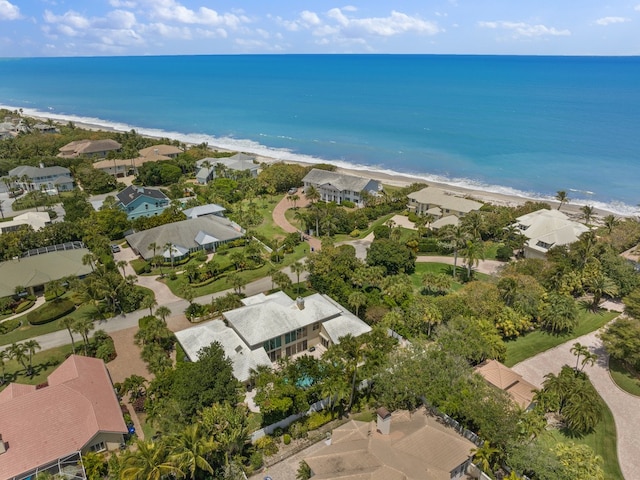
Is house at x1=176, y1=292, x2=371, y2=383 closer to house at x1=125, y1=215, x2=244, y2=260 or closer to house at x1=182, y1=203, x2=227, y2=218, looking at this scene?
house at x1=125, y1=215, x2=244, y2=260

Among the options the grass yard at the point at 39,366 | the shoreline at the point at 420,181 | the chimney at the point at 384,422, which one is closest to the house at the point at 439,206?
the shoreline at the point at 420,181

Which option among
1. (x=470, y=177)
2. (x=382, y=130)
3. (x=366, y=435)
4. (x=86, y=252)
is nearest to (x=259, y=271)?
(x=86, y=252)

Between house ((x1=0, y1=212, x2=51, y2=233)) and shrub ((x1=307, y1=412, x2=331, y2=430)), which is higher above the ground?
house ((x1=0, y1=212, x2=51, y2=233))

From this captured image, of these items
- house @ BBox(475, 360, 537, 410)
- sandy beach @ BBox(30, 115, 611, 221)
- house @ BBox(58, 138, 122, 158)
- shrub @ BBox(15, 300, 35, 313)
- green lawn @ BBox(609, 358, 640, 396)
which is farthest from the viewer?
house @ BBox(58, 138, 122, 158)

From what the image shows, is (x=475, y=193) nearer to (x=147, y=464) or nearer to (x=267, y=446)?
(x=267, y=446)

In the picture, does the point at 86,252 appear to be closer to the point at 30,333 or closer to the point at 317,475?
the point at 30,333

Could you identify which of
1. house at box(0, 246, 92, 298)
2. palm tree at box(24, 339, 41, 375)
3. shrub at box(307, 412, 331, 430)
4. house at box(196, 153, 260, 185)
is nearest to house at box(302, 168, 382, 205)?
house at box(196, 153, 260, 185)
